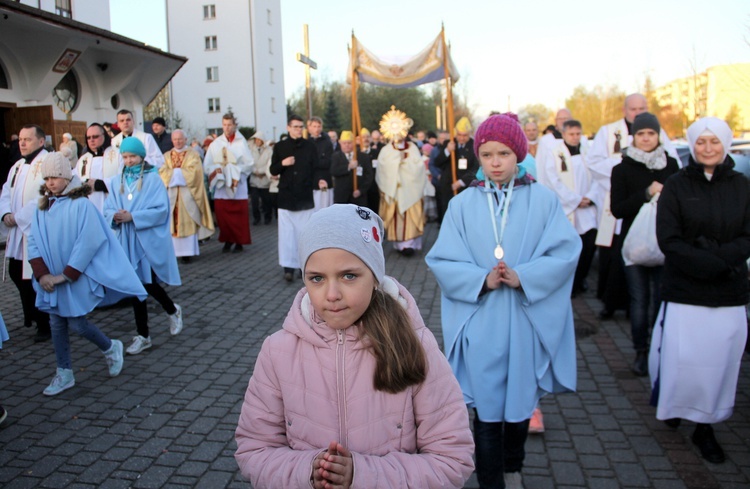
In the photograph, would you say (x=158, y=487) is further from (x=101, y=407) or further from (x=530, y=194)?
(x=530, y=194)

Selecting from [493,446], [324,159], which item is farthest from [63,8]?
[493,446]

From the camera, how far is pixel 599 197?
7836 mm

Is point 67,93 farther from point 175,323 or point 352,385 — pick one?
point 352,385

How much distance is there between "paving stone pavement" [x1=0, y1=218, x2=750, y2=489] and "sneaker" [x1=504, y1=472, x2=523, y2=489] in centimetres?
22

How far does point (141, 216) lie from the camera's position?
6621 millimetres

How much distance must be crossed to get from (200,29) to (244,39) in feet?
13.4

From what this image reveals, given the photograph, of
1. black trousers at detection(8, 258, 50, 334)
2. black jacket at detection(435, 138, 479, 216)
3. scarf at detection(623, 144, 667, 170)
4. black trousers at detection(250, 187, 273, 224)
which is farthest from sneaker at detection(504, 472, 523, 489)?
black trousers at detection(250, 187, 273, 224)

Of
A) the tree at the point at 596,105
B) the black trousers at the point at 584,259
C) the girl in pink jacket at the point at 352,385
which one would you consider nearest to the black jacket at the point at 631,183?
the black trousers at the point at 584,259

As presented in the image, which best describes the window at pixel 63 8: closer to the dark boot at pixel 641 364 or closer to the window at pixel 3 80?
the window at pixel 3 80

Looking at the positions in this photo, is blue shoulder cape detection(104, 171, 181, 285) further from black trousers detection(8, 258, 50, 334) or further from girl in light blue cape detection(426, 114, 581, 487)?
girl in light blue cape detection(426, 114, 581, 487)

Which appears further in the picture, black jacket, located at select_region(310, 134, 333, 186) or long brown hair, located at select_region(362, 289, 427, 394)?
black jacket, located at select_region(310, 134, 333, 186)

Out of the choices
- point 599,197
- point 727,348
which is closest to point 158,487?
point 727,348

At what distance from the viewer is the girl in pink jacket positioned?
200 centimetres

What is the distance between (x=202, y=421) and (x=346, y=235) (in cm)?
313
